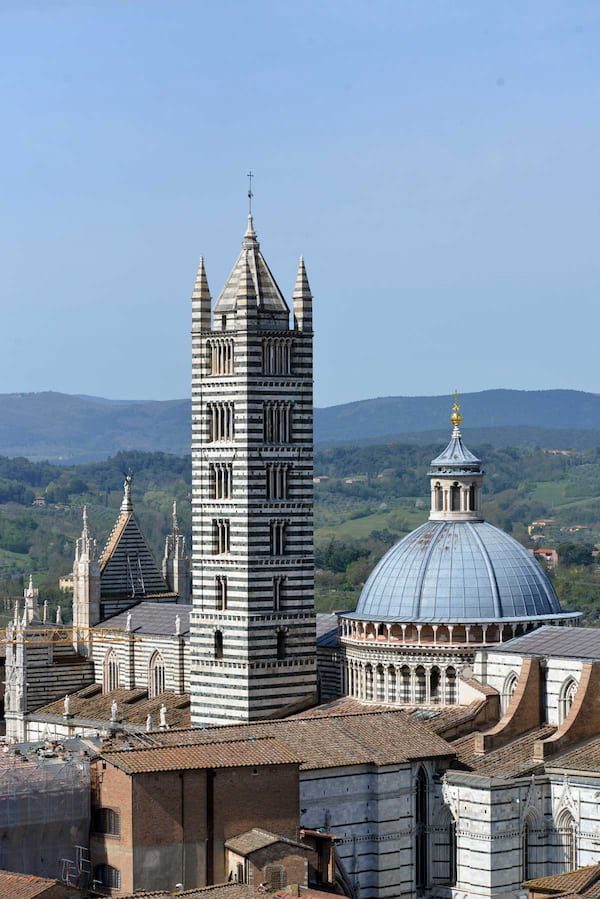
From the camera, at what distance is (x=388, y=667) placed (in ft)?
188

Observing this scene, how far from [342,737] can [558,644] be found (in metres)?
6.31

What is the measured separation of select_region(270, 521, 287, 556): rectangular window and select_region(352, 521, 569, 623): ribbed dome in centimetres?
237

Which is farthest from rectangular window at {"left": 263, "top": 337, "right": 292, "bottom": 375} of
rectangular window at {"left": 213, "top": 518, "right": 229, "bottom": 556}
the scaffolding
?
the scaffolding

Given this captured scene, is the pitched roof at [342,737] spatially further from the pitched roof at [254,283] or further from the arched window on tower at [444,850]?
the pitched roof at [254,283]

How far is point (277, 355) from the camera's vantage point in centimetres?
5834

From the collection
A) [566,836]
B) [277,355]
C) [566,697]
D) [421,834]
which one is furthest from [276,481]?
[566,836]

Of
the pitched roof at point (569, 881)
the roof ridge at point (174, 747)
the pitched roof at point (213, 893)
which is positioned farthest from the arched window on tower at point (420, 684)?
the pitched roof at point (213, 893)

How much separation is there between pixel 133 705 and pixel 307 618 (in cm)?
1017

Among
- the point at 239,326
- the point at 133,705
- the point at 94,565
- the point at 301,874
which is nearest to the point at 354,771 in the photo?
the point at 301,874

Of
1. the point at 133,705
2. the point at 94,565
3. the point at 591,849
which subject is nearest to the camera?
the point at 591,849

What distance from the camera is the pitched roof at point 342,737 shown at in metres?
50.2

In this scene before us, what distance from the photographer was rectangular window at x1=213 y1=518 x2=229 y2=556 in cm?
5838

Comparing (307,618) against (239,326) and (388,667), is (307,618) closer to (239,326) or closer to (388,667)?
(388,667)

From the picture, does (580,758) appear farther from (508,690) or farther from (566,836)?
(508,690)
